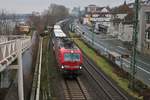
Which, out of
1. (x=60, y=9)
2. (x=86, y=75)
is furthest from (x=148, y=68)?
(x=60, y=9)

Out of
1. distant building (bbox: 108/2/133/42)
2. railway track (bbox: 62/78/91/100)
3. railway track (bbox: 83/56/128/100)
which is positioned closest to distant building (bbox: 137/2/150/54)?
distant building (bbox: 108/2/133/42)

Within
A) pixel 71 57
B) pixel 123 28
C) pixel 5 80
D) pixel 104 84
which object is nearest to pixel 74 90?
pixel 104 84

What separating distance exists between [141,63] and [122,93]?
1838 centimetres

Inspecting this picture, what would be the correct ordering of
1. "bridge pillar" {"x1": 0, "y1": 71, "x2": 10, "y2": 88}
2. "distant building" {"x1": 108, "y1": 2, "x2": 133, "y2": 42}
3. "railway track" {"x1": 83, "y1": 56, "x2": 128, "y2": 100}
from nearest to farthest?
1. "bridge pillar" {"x1": 0, "y1": 71, "x2": 10, "y2": 88}
2. "railway track" {"x1": 83, "y1": 56, "x2": 128, "y2": 100}
3. "distant building" {"x1": 108, "y1": 2, "x2": 133, "y2": 42}

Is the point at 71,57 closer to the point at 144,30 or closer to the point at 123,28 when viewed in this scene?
the point at 144,30

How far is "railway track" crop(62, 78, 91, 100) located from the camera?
21.3 metres

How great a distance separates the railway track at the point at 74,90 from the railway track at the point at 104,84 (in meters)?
1.39

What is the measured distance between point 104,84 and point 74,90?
3.08 m

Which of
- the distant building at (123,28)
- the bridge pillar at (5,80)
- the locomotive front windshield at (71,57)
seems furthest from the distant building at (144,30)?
the bridge pillar at (5,80)

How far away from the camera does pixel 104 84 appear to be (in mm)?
25031

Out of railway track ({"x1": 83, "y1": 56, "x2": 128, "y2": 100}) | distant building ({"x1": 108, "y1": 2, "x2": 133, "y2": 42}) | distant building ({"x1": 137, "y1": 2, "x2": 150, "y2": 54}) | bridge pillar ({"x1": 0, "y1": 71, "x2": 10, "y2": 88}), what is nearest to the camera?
bridge pillar ({"x1": 0, "y1": 71, "x2": 10, "y2": 88})

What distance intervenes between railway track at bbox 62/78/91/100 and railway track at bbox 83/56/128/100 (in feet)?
4.55

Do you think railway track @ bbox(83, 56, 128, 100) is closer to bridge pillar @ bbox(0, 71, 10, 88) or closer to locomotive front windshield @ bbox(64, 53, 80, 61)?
locomotive front windshield @ bbox(64, 53, 80, 61)

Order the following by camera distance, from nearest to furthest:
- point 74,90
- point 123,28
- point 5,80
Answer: point 5,80, point 74,90, point 123,28
